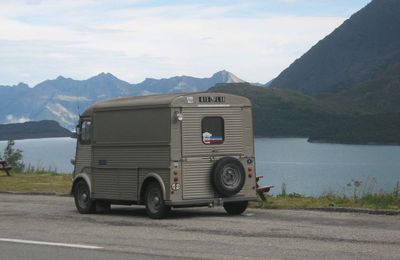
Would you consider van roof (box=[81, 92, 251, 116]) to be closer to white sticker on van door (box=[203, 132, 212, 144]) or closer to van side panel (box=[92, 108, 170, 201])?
van side panel (box=[92, 108, 170, 201])

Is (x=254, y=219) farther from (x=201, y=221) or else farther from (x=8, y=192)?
(x=8, y=192)

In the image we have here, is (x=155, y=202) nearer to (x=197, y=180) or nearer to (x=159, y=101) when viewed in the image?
(x=197, y=180)

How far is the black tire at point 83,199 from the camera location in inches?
695

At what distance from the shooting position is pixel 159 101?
1600cm

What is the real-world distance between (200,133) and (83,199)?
3542 mm

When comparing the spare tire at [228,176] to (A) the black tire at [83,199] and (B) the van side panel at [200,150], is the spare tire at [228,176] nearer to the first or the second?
(B) the van side panel at [200,150]

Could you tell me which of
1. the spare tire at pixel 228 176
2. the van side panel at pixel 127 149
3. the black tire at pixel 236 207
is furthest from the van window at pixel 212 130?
the black tire at pixel 236 207

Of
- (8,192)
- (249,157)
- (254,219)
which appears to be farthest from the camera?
(8,192)

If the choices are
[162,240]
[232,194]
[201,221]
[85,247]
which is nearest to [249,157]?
[232,194]

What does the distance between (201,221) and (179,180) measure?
1.09 meters

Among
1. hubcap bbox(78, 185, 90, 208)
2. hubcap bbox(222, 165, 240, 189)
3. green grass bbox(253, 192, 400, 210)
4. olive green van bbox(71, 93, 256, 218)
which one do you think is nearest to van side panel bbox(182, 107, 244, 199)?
olive green van bbox(71, 93, 256, 218)

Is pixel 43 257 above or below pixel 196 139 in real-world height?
below

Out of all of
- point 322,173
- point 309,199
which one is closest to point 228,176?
point 309,199

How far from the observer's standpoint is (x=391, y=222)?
565 inches
